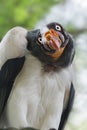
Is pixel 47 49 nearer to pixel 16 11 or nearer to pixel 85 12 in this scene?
pixel 16 11

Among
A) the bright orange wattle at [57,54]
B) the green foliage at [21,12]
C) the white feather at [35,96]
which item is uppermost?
the bright orange wattle at [57,54]

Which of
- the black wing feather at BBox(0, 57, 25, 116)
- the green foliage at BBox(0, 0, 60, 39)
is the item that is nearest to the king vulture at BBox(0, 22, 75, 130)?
the black wing feather at BBox(0, 57, 25, 116)

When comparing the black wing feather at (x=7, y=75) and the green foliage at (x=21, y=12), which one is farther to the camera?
the green foliage at (x=21, y=12)

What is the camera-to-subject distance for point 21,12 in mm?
3898

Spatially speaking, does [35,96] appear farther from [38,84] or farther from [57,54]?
[57,54]

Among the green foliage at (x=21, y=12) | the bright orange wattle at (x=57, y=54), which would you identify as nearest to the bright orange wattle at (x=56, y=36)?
the bright orange wattle at (x=57, y=54)

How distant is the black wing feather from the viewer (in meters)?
2.36

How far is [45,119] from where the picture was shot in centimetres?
244

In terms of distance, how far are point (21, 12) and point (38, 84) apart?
1.57 m

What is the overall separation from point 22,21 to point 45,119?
4.69 ft

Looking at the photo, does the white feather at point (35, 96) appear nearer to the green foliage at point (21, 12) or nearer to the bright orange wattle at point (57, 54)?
the bright orange wattle at point (57, 54)

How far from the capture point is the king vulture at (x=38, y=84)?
232 cm

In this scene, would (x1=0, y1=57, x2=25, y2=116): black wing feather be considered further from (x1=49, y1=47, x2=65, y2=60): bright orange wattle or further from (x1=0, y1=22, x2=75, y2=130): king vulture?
(x1=49, y1=47, x2=65, y2=60): bright orange wattle

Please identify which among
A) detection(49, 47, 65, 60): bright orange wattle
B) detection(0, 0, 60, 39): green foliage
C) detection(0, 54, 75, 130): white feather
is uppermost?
detection(49, 47, 65, 60): bright orange wattle
